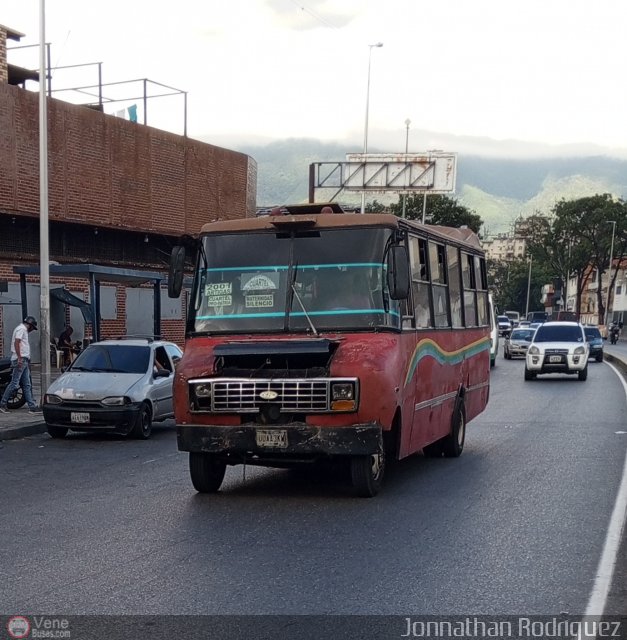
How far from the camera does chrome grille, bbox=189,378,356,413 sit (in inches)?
364

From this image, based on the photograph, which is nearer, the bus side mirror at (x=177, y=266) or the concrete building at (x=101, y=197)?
the bus side mirror at (x=177, y=266)

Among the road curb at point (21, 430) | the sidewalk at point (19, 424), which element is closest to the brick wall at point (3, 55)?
the sidewalk at point (19, 424)

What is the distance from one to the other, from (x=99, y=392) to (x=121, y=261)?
65.5 feet

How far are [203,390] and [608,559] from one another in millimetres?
4078

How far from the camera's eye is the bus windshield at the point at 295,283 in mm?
9883

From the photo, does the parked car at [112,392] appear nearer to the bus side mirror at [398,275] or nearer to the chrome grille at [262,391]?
the chrome grille at [262,391]

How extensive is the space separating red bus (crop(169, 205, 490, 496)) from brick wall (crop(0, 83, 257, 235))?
806 inches

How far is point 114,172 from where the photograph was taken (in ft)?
111

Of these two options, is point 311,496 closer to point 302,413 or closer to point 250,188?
point 302,413

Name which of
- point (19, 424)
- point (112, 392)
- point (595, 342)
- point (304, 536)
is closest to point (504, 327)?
point (595, 342)

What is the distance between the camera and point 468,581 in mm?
6547

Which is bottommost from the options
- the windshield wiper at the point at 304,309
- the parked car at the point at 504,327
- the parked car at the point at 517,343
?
the parked car at the point at 504,327

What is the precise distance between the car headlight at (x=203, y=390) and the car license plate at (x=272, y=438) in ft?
2.05

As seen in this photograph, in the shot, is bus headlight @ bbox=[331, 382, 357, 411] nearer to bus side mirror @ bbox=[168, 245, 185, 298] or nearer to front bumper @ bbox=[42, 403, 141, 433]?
bus side mirror @ bbox=[168, 245, 185, 298]
